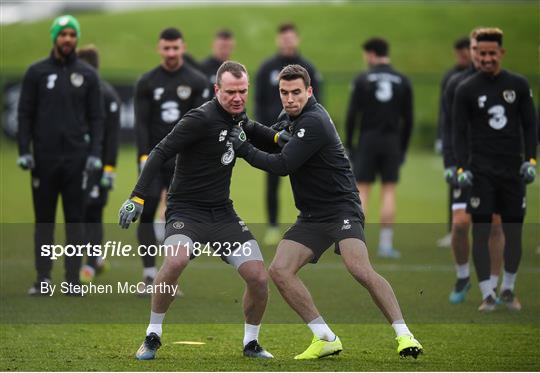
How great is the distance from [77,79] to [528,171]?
4.11 metres

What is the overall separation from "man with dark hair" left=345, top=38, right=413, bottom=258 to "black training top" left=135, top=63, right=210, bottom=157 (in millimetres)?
3597

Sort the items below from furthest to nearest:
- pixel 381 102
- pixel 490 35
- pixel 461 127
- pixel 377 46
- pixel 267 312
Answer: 1. pixel 381 102
2. pixel 377 46
3. pixel 461 127
4. pixel 490 35
5. pixel 267 312

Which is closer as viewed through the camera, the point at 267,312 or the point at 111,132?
the point at 267,312

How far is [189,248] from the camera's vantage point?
8000 millimetres

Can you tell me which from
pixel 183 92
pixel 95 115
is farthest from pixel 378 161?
pixel 95 115

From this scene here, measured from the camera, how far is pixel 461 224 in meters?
10.8

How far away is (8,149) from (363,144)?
1382 cm

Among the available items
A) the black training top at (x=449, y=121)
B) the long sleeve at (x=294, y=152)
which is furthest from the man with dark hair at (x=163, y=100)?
the long sleeve at (x=294, y=152)

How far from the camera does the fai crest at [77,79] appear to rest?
1077 cm

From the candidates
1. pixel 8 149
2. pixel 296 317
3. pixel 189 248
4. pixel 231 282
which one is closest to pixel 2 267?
pixel 231 282

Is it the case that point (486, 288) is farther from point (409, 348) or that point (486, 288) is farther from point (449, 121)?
point (409, 348)

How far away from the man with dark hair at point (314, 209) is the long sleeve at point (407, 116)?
622 cm

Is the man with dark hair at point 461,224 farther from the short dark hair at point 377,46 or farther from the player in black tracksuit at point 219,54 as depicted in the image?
the player in black tracksuit at point 219,54

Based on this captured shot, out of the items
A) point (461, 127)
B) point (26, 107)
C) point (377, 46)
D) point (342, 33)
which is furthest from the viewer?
point (342, 33)
